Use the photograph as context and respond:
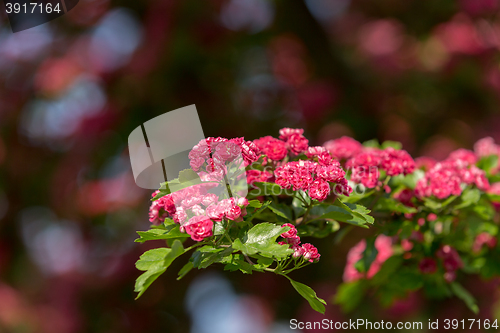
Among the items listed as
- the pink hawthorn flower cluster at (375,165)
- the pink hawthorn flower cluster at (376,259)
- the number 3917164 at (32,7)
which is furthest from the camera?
the number 3917164 at (32,7)

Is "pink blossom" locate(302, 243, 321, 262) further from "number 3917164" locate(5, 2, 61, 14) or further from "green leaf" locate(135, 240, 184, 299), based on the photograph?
"number 3917164" locate(5, 2, 61, 14)

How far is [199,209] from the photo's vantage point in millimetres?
635

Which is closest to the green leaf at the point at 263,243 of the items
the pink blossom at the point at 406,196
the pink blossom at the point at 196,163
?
the pink blossom at the point at 196,163

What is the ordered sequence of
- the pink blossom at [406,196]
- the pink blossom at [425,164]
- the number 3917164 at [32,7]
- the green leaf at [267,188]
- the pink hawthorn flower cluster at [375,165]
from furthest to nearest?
the number 3917164 at [32,7], the pink blossom at [425,164], the pink blossom at [406,196], the pink hawthorn flower cluster at [375,165], the green leaf at [267,188]

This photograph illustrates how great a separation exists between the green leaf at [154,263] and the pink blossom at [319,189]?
0.23 meters

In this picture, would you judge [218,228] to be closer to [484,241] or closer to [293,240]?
[293,240]

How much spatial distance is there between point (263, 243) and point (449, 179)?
0.58 meters

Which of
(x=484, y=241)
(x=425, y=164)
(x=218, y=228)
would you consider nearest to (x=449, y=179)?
(x=425, y=164)

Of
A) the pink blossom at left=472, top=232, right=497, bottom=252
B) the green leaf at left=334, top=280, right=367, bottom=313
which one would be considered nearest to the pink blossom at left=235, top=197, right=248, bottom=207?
the green leaf at left=334, top=280, right=367, bottom=313

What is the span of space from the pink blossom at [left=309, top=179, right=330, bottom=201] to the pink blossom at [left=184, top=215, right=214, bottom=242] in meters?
0.18

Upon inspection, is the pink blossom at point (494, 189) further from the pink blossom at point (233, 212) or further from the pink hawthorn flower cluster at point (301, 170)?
the pink blossom at point (233, 212)

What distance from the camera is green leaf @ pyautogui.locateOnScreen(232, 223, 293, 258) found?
2.00 ft

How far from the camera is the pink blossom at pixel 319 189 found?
0.68 meters

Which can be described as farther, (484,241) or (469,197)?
(484,241)
